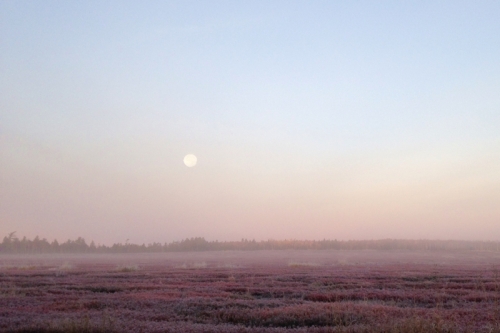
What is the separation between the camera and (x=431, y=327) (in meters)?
9.01

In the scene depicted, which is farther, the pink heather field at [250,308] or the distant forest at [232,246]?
the distant forest at [232,246]

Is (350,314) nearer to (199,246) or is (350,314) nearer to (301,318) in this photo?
(301,318)

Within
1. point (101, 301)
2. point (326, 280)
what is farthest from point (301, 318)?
point (326, 280)

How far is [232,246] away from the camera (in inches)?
5669

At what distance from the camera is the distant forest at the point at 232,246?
125m

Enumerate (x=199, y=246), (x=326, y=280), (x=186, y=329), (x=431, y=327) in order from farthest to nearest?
1. (x=199, y=246)
2. (x=326, y=280)
3. (x=186, y=329)
4. (x=431, y=327)

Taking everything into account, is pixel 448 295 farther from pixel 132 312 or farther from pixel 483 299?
pixel 132 312

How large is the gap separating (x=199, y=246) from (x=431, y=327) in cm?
13518

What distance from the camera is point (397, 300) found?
52.0 feet

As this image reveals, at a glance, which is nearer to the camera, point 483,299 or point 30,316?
point 30,316

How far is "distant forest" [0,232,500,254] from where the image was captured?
12483cm

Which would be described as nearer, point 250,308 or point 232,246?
point 250,308

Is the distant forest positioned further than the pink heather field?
Yes

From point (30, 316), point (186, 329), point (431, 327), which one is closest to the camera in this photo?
point (431, 327)
